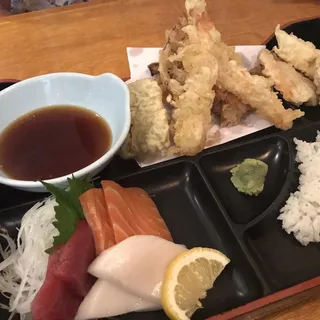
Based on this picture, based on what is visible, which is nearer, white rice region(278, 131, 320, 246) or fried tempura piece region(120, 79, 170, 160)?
white rice region(278, 131, 320, 246)

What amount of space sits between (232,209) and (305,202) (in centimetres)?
26

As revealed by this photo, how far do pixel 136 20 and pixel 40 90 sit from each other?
2.77ft

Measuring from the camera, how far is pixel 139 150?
1777mm

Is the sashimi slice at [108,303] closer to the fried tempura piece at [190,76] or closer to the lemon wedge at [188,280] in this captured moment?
the lemon wedge at [188,280]

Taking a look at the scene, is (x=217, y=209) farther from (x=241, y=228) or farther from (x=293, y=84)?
(x=293, y=84)

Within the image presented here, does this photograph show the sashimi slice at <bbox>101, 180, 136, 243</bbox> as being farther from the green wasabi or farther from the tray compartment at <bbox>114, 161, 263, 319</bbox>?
the green wasabi

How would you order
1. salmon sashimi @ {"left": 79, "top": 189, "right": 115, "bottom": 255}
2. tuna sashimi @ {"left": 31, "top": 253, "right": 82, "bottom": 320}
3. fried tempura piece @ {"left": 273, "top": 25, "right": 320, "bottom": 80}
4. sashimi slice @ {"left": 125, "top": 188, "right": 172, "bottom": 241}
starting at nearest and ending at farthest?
tuna sashimi @ {"left": 31, "top": 253, "right": 82, "bottom": 320}
salmon sashimi @ {"left": 79, "top": 189, "right": 115, "bottom": 255}
sashimi slice @ {"left": 125, "top": 188, "right": 172, "bottom": 241}
fried tempura piece @ {"left": 273, "top": 25, "right": 320, "bottom": 80}

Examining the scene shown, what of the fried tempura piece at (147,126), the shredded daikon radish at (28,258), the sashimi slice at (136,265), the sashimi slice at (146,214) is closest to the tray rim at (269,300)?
the sashimi slice at (136,265)

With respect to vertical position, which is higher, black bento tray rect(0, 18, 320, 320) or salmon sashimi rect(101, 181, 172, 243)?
salmon sashimi rect(101, 181, 172, 243)

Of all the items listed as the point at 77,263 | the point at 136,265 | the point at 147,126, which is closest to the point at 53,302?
the point at 77,263

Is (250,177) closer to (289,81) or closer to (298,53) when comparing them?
(289,81)

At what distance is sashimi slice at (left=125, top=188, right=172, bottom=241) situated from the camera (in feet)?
5.00

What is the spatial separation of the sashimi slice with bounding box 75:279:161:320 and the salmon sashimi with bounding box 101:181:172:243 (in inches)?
6.0

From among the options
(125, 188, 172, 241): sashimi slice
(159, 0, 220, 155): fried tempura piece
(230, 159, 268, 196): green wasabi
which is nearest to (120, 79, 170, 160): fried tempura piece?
(159, 0, 220, 155): fried tempura piece
